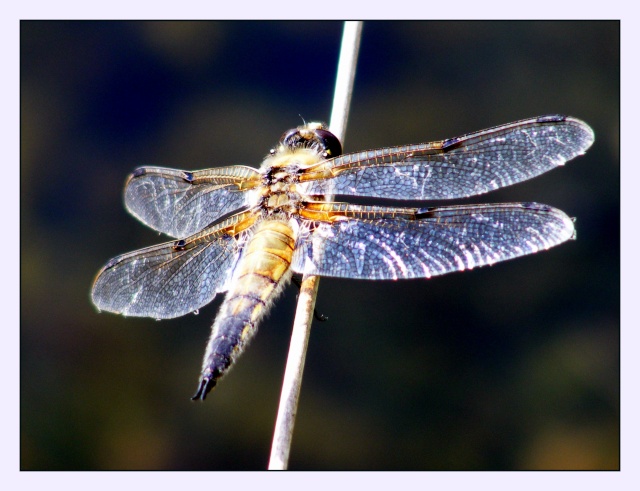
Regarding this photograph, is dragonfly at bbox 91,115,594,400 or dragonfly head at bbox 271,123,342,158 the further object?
dragonfly head at bbox 271,123,342,158

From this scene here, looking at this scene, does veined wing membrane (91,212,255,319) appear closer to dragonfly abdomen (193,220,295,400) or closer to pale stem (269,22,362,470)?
dragonfly abdomen (193,220,295,400)

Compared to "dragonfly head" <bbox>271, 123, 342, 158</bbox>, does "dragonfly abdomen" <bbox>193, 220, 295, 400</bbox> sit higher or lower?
lower

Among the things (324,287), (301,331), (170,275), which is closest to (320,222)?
(301,331)

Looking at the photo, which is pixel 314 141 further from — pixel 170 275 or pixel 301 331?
pixel 301 331

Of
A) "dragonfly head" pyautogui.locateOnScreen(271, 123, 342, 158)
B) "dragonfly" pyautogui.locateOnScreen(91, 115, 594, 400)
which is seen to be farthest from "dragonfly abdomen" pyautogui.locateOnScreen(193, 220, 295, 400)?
"dragonfly head" pyautogui.locateOnScreen(271, 123, 342, 158)

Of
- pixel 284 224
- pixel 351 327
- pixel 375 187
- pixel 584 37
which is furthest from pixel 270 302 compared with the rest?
pixel 584 37

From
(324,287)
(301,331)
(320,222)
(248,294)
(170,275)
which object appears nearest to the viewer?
(301,331)

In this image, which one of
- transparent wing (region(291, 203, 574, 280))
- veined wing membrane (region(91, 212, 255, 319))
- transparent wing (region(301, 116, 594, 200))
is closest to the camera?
transparent wing (region(291, 203, 574, 280))
